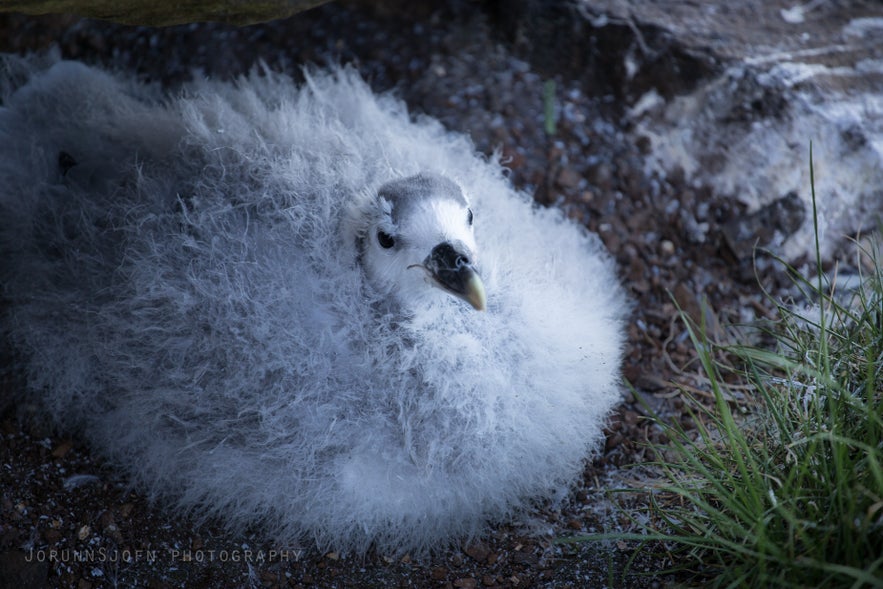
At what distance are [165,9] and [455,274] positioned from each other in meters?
1.33

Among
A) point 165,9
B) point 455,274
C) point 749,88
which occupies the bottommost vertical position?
point 455,274

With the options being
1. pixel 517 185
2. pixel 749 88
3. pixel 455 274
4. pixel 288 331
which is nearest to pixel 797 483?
pixel 455 274

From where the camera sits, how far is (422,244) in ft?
6.64

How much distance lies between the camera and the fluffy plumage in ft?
6.94

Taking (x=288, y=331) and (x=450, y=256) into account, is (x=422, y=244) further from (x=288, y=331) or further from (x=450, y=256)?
(x=288, y=331)

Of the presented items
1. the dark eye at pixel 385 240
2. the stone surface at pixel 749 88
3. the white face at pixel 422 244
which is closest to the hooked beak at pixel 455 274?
the white face at pixel 422 244

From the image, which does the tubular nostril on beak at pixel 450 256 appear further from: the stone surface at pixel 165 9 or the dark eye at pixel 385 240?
the stone surface at pixel 165 9

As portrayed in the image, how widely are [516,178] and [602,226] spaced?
40cm

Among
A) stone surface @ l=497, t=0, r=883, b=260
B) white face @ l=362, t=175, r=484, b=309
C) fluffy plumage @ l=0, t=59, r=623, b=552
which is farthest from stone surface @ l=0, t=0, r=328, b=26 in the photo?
stone surface @ l=497, t=0, r=883, b=260

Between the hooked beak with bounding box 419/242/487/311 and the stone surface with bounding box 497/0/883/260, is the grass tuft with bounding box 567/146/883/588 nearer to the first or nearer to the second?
the hooked beak with bounding box 419/242/487/311

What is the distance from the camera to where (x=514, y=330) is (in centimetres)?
223

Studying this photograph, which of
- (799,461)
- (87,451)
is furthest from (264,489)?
(799,461)

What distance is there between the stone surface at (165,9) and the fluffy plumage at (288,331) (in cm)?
27

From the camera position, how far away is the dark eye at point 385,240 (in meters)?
2.08
